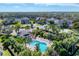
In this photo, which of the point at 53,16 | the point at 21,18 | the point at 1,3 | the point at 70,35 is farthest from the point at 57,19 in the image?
the point at 1,3

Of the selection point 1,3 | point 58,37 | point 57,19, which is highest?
point 1,3

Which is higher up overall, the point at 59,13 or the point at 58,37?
the point at 59,13

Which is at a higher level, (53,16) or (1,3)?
(1,3)

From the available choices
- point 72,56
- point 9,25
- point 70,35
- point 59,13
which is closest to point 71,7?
point 59,13

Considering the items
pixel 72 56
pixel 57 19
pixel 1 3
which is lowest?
pixel 72 56

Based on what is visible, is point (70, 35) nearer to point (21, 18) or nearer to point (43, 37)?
point (43, 37)

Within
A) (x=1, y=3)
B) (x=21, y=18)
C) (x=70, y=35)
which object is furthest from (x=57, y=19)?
(x=1, y=3)

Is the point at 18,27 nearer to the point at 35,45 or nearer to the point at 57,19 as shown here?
the point at 35,45

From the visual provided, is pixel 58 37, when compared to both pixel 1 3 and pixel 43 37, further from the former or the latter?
pixel 1 3
